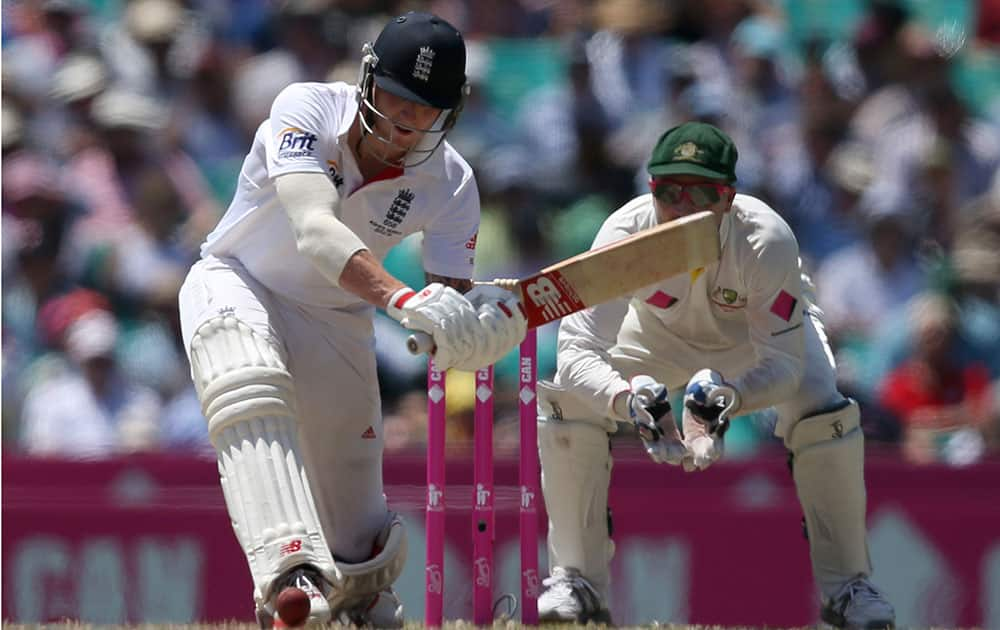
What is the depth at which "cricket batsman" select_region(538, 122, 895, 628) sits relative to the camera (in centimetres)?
436

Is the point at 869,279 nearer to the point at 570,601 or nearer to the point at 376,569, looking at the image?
the point at 570,601

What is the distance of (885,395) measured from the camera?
6.15m

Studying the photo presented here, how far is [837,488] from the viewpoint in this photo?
14.9 feet

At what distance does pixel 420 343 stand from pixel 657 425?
0.88 m

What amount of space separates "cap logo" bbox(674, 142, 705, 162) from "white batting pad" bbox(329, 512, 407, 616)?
1143 millimetres

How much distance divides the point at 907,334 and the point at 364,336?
2663 mm

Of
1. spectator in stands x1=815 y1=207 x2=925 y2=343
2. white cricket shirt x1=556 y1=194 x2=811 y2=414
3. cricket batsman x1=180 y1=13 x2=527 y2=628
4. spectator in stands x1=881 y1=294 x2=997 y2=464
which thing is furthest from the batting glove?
spectator in stands x1=815 y1=207 x2=925 y2=343

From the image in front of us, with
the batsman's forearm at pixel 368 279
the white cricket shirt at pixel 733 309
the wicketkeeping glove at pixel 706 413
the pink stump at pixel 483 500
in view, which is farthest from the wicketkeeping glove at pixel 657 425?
the batsman's forearm at pixel 368 279

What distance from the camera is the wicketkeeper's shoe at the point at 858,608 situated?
434 cm

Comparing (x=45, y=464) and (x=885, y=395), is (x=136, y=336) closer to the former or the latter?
(x=45, y=464)

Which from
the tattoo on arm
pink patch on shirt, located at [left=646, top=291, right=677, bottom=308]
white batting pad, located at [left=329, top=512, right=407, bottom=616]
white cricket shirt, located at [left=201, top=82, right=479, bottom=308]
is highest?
white cricket shirt, located at [left=201, top=82, right=479, bottom=308]

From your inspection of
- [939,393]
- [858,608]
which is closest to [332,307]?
[858,608]

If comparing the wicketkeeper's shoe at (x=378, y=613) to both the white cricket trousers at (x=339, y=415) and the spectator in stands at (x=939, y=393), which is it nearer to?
the white cricket trousers at (x=339, y=415)

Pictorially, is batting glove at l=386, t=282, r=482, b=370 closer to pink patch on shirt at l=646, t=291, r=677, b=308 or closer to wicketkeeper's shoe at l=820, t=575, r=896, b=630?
pink patch on shirt at l=646, t=291, r=677, b=308
